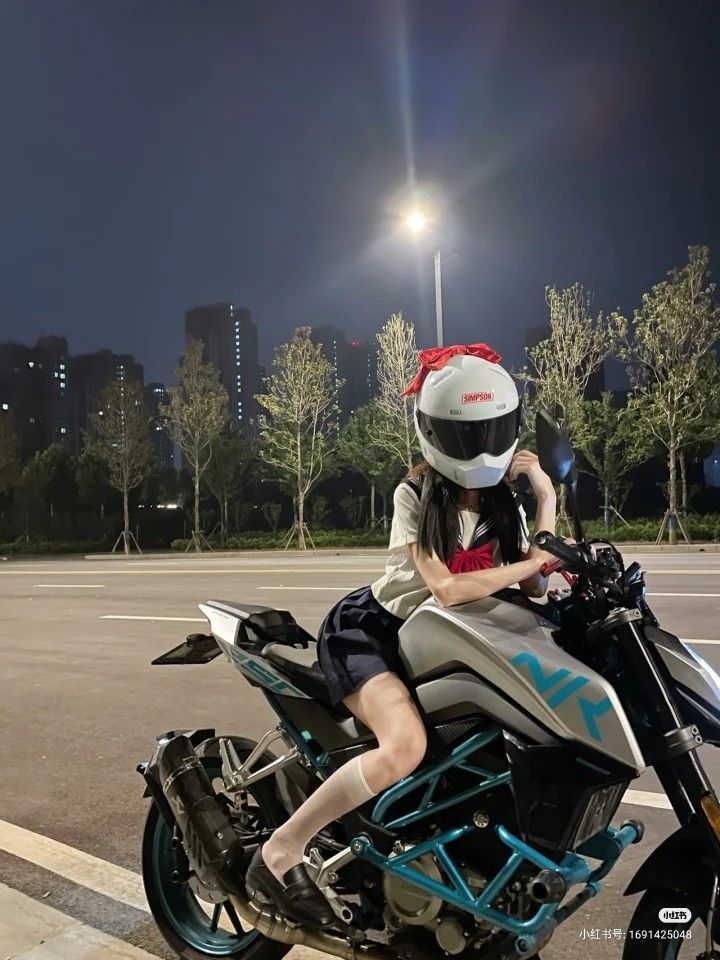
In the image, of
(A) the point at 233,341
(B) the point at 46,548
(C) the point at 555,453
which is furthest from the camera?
(A) the point at 233,341

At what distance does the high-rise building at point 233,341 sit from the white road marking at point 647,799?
268 ft

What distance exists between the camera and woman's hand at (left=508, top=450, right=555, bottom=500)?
2553 mm

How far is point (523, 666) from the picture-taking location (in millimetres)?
2172

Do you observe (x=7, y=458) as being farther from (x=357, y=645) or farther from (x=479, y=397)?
(x=479, y=397)

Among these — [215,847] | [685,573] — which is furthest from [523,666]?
[685,573]

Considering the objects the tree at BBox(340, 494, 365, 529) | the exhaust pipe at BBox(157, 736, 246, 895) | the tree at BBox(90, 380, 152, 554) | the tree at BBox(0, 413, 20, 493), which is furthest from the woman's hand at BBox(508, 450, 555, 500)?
the tree at BBox(0, 413, 20, 493)

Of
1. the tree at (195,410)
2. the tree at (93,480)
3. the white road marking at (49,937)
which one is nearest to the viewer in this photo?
the white road marking at (49,937)

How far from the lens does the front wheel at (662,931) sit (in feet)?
6.63

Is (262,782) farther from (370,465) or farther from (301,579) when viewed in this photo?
(370,465)

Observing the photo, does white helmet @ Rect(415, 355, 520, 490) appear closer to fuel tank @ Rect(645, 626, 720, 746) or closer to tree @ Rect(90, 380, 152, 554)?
fuel tank @ Rect(645, 626, 720, 746)

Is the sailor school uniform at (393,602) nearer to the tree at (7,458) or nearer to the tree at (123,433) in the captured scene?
the tree at (123,433)

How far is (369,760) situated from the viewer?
244 cm

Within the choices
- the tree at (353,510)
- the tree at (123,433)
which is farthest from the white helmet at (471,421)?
the tree at (123,433)

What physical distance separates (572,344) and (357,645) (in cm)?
2522
